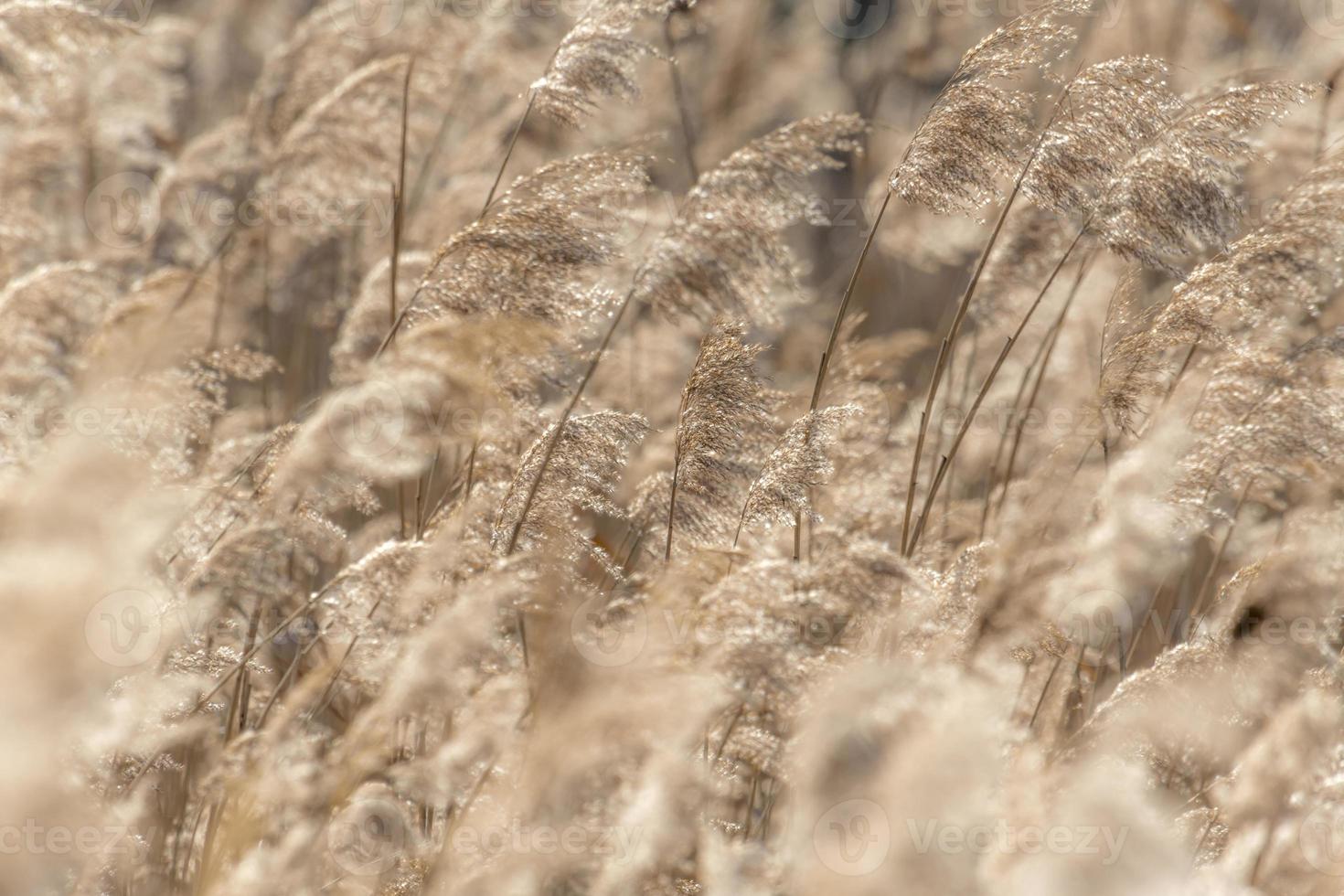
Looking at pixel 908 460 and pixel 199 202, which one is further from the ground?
pixel 199 202

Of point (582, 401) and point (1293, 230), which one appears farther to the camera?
point (582, 401)

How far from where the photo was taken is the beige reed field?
1.49 m

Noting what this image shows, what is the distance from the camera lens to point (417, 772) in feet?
6.47

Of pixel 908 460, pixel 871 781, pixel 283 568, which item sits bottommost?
pixel 283 568

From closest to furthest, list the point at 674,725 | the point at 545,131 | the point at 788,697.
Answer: the point at 674,725
the point at 788,697
the point at 545,131

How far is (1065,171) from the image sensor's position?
2320 mm

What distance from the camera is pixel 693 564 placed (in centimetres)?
201

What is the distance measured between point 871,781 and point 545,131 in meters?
4.37

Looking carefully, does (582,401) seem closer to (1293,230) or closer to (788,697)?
(788,697)

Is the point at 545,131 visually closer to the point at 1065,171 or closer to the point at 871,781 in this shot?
the point at 1065,171

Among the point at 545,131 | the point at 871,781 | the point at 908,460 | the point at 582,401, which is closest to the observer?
the point at 871,781

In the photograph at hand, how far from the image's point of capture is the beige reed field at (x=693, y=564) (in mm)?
1489

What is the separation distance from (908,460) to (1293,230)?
4.06 feet

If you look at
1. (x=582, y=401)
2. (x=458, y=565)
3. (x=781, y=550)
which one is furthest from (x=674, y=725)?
(x=781, y=550)
